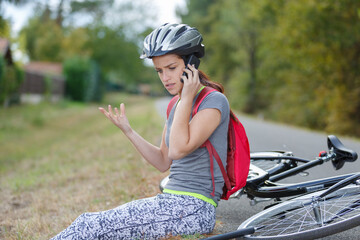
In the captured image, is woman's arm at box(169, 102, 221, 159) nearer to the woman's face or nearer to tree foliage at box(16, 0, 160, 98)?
the woman's face

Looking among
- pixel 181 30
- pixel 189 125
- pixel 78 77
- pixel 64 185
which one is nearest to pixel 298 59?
pixel 64 185

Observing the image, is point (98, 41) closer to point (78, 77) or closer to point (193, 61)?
point (78, 77)

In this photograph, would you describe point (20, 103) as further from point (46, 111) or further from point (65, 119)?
point (65, 119)

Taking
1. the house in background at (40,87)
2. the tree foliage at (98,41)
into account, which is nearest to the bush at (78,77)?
the house in background at (40,87)

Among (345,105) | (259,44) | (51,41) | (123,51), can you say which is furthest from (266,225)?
(51,41)

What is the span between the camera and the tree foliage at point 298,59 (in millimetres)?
18906

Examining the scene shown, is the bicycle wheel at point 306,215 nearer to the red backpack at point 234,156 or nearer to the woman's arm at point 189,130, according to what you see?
the red backpack at point 234,156

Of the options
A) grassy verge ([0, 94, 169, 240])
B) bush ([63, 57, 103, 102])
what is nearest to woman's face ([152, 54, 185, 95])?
grassy verge ([0, 94, 169, 240])

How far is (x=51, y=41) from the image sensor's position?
56.5 metres

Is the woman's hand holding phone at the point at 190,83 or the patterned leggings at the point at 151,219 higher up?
the woman's hand holding phone at the point at 190,83

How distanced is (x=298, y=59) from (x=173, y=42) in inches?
839

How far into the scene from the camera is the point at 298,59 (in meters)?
23.2

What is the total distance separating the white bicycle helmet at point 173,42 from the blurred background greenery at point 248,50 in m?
0.41

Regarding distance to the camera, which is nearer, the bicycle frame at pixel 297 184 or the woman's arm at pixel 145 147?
the bicycle frame at pixel 297 184
